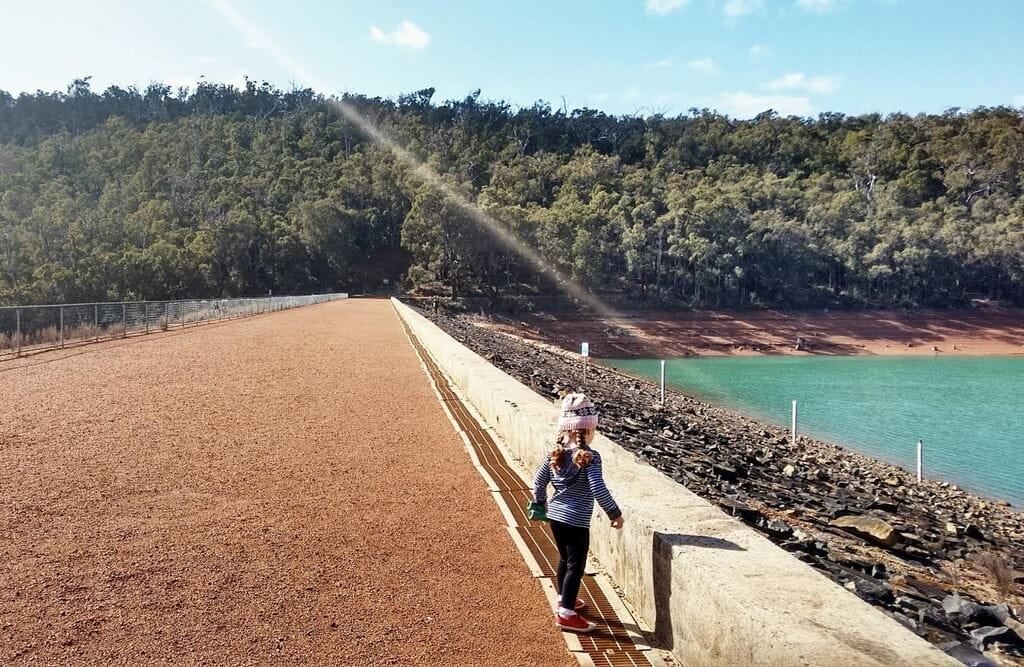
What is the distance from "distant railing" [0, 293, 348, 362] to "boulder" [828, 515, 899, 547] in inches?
680

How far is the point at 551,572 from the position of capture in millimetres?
4699

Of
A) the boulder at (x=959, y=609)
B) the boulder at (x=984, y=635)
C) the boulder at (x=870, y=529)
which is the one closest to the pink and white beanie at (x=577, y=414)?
the boulder at (x=984, y=635)

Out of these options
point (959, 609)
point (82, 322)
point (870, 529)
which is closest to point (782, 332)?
point (82, 322)

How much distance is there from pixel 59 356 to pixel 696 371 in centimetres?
3155

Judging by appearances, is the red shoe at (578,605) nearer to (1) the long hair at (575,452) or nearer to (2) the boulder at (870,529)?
(1) the long hair at (575,452)

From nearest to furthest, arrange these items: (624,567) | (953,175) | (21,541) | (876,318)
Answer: (624,567) → (21,541) → (876,318) → (953,175)

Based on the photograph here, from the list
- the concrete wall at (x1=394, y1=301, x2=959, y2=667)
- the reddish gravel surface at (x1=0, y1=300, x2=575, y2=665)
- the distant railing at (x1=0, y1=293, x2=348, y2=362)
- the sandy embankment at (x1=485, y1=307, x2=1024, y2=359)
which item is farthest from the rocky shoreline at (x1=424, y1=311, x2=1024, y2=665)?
the sandy embankment at (x1=485, y1=307, x2=1024, y2=359)

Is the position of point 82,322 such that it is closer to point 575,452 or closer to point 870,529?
point 870,529

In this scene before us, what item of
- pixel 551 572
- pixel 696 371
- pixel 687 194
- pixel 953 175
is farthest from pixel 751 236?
pixel 551 572

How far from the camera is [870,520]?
8.88 meters

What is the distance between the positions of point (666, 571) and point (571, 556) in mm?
514

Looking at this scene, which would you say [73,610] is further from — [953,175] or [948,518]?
[953,175]

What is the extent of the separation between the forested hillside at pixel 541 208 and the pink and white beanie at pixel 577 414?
53.0 meters

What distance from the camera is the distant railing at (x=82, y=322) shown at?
17695 mm
